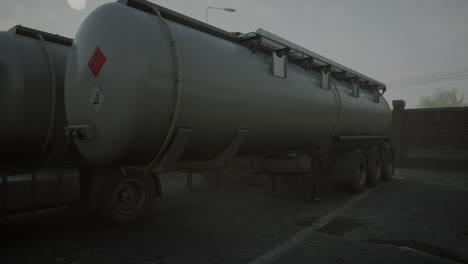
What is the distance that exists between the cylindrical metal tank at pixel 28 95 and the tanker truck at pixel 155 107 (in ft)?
0.11

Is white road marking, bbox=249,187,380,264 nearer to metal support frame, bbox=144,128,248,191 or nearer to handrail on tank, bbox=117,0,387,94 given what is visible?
metal support frame, bbox=144,128,248,191

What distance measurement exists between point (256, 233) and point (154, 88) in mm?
2812

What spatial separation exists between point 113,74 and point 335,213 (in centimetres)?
498

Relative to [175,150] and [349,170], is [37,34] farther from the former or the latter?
[349,170]

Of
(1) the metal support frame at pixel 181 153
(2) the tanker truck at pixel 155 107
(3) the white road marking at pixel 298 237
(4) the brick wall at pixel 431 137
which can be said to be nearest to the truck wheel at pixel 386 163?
(3) the white road marking at pixel 298 237

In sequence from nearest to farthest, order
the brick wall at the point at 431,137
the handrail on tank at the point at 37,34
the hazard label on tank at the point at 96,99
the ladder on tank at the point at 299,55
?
the hazard label on tank at the point at 96,99
the handrail on tank at the point at 37,34
the ladder on tank at the point at 299,55
the brick wall at the point at 431,137

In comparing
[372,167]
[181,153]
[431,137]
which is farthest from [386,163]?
[181,153]

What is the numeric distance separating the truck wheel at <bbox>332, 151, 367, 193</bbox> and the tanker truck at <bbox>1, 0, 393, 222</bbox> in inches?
56.0

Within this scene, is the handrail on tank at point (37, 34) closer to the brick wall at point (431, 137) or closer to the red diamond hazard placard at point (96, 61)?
the red diamond hazard placard at point (96, 61)

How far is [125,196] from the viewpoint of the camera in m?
5.05

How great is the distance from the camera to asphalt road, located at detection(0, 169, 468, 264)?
3.93 metres

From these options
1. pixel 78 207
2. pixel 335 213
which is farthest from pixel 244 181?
pixel 78 207

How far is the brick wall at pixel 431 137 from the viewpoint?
1441 cm

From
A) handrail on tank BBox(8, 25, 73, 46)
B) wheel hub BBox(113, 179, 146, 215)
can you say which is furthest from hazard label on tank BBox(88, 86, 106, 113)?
handrail on tank BBox(8, 25, 73, 46)
